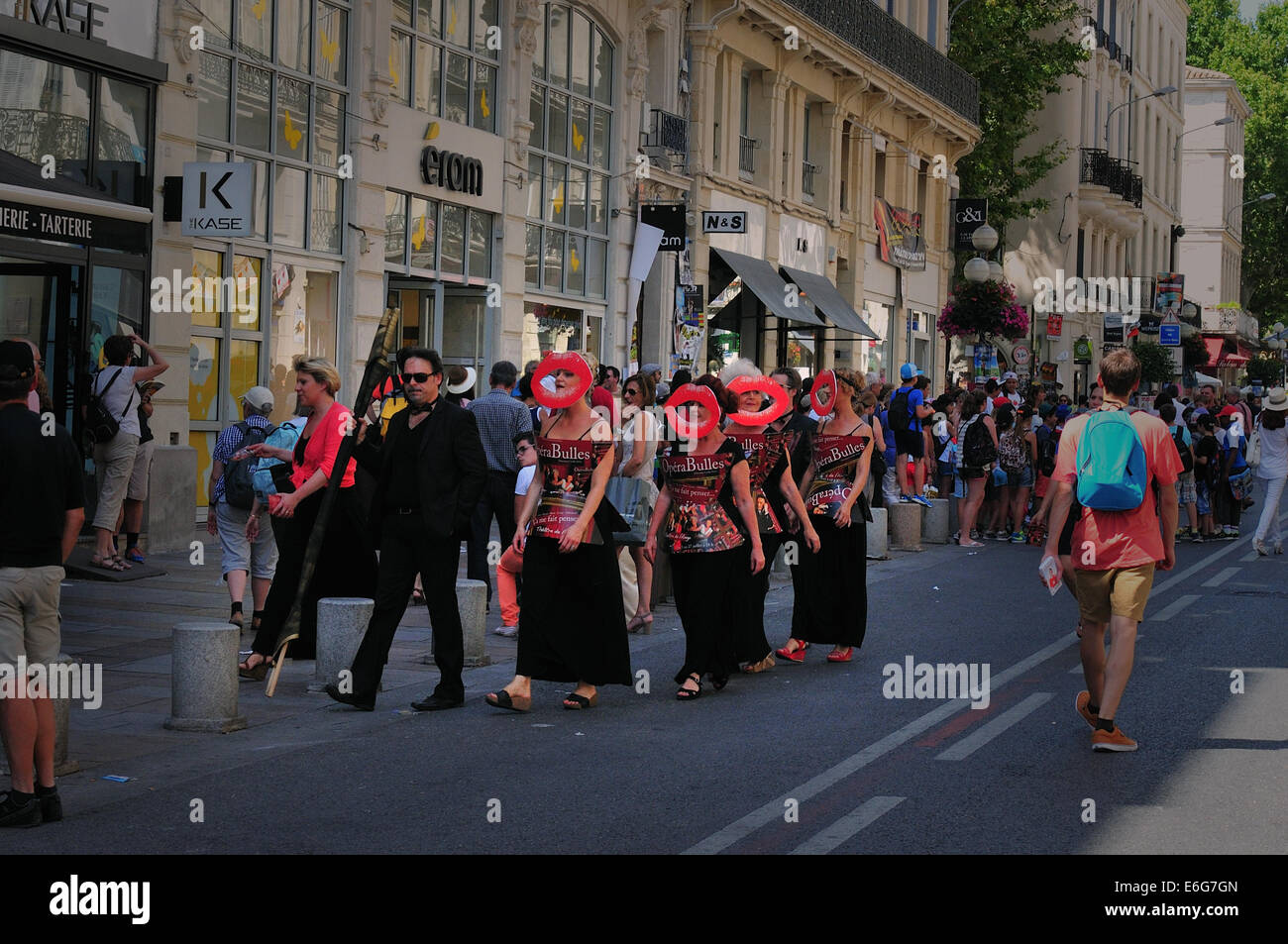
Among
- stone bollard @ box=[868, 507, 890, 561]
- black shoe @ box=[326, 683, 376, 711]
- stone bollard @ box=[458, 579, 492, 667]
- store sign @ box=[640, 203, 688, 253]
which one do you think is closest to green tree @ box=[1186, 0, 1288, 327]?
store sign @ box=[640, 203, 688, 253]

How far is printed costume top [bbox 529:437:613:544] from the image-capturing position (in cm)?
958

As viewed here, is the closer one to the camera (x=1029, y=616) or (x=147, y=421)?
(x=1029, y=616)

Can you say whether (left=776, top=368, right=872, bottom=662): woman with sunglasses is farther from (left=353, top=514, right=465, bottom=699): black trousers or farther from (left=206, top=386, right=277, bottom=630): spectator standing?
(left=206, top=386, right=277, bottom=630): spectator standing

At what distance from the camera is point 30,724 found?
22.2 feet

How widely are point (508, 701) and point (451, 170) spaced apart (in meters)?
12.9

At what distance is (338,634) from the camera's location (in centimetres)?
1019

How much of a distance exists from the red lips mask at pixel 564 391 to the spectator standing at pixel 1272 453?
12.8m

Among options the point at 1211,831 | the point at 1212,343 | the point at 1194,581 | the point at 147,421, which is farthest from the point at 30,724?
the point at 1212,343

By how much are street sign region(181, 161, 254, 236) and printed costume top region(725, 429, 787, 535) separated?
250 inches

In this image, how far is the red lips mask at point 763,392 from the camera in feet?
35.1

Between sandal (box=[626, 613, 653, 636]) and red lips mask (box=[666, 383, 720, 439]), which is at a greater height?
red lips mask (box=[666, 383, 720, 439])

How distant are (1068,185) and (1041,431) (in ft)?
101

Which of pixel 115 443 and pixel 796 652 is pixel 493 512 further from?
pixel 115 443

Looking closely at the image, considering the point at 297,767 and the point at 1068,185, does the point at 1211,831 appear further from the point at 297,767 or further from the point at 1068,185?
the point at 1068,185
